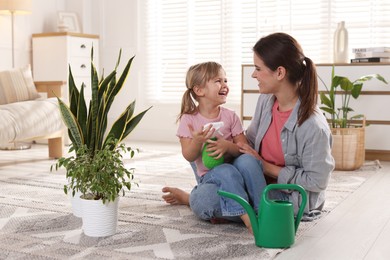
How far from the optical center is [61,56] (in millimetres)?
5301

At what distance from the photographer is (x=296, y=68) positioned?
2.16 m

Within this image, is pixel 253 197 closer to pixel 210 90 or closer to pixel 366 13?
pixel 210 90

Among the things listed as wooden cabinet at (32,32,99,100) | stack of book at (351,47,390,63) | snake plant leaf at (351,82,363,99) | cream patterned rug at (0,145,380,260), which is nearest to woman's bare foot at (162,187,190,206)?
cream patterned rug at (0,145,380,260)

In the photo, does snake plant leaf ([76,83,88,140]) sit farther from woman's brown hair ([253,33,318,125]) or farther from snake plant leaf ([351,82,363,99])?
snake plant leaf ([351,82,363,99])

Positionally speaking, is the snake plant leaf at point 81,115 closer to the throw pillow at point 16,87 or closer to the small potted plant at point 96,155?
the small potted plant at point 96,155

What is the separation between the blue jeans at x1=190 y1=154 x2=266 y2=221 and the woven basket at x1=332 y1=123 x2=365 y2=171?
5.67ft

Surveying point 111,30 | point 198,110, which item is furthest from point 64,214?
point 111,30

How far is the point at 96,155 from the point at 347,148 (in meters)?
2.20

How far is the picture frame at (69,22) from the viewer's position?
560cm

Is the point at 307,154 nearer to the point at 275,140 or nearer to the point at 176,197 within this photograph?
the point at 275,140

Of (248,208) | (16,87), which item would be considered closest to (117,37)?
(16,87)

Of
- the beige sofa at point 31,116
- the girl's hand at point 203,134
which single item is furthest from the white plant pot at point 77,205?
the beige sofa at point 31,116

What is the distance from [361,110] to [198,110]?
228 centimetres

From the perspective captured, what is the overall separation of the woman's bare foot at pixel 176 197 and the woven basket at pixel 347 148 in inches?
61.0
